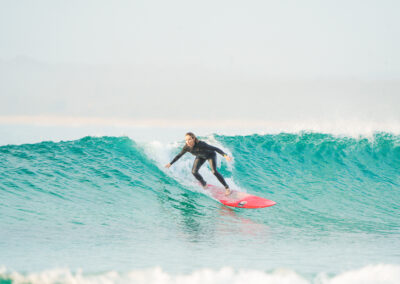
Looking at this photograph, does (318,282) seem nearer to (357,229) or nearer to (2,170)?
(357,229)

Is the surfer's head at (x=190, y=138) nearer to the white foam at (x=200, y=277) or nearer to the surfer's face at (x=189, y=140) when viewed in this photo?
the surfer's face at (x=189, y=140)

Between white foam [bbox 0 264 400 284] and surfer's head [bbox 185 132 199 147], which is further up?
surfer's head [bbox 185 132 199 147]

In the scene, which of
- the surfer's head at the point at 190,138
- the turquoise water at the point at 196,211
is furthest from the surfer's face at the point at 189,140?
the turquoise water at the point at 196,211

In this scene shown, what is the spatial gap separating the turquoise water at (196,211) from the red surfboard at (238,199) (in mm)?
165

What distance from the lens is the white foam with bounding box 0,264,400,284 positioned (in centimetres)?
518

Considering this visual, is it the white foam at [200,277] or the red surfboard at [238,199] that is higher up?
the red surfboard at [238,199]

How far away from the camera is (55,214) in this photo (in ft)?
27.0

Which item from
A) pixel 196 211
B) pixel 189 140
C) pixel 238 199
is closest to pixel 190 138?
pixel 189 140

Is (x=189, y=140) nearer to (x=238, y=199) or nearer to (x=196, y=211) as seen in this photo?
(x=196, y=211)

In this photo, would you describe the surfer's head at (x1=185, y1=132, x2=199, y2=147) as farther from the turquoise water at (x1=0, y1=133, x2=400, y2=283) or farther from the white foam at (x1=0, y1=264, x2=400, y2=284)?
the white foam at (x1=0, y1=264, x2=400, y2=284)

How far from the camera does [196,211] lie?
9.17 m

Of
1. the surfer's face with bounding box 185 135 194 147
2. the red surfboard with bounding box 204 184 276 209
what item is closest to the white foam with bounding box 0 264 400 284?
the red surfboard with bounding box 204 184 276 209

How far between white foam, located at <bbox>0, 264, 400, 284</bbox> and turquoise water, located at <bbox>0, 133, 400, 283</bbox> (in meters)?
0.03

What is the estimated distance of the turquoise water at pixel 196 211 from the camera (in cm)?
576
